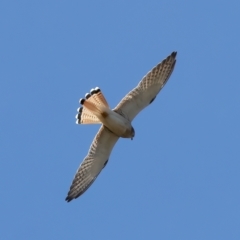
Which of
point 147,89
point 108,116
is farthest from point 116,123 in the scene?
point 147,89

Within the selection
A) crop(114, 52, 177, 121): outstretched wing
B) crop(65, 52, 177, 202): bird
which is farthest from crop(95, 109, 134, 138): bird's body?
crop(114, 52, 177, 121): outstretched wing

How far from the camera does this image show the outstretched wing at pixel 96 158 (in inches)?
1066

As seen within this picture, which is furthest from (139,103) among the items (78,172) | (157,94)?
(78,172)

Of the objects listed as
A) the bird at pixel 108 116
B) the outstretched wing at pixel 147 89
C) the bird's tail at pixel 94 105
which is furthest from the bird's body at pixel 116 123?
the outstretched wing at pixel 147 89

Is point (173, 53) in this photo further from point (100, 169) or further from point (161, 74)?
point (100, 169)

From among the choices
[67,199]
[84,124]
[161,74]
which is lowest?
[67,199]

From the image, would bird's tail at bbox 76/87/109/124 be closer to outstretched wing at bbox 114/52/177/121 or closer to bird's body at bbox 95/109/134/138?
bird's body at bbox 95/109/134/138

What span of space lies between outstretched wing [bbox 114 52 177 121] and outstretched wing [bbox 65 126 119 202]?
707 mm

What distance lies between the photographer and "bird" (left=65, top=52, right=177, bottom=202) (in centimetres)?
2664

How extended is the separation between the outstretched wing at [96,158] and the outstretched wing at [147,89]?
0.71 meters

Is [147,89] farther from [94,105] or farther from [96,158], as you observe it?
[96,158]

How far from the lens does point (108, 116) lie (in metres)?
26.7

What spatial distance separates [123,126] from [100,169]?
1.28 metres

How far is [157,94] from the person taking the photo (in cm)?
2694
